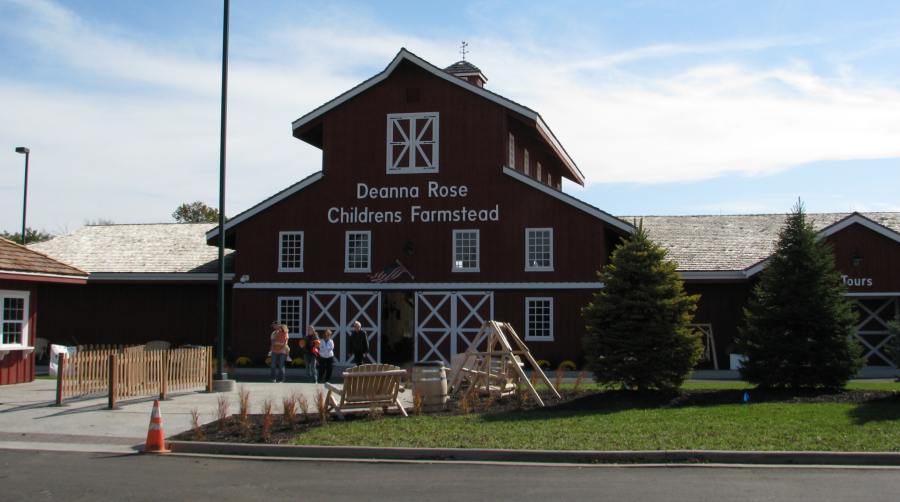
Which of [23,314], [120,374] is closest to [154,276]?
[23,314]

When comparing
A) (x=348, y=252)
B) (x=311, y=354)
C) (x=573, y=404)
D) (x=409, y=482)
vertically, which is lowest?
(x=409, y=482)

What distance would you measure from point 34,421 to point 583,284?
1658cm

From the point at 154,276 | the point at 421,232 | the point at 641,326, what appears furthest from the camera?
the point at 154,276

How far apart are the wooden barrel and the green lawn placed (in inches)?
34.3

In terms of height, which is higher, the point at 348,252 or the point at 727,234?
the point at 727,234

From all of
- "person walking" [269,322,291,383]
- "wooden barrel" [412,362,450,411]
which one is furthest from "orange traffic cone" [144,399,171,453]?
"person walking" [269,322,291,383]

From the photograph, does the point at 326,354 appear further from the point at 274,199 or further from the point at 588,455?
the point at 588,455

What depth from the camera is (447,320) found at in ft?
93.9

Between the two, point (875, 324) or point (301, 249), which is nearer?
point (875, 324)

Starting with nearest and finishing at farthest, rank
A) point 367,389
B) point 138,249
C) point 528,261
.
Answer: point 367,389, point 528,261, point 138,249

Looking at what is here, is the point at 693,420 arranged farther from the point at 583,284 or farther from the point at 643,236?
the point at 583,284

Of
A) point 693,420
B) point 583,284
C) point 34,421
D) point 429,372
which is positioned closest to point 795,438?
point 693,420

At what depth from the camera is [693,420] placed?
47.5 feet

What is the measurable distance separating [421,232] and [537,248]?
12.0 feet
